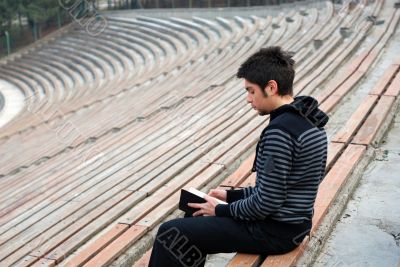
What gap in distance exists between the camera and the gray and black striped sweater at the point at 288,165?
8.41 ft

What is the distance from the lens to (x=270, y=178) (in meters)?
2.59

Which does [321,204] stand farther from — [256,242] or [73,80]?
[73,80]

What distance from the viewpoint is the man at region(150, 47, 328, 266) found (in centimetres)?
259

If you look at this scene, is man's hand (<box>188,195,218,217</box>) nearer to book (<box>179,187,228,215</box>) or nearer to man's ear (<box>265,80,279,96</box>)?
book (<box>179,187,228,215</box>)

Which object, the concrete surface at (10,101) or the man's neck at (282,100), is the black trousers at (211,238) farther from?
the concrete surface at (10,101)

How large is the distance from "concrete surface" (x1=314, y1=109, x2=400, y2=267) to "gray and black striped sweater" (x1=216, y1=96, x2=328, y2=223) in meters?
0.58

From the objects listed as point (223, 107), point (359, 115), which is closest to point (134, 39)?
point (223, 107)

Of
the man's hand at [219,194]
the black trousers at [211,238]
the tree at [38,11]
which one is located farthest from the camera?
the tree at [38,11]

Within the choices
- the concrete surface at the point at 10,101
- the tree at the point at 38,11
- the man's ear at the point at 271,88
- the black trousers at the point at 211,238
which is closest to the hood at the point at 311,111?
the man's ear at the point at 271,88

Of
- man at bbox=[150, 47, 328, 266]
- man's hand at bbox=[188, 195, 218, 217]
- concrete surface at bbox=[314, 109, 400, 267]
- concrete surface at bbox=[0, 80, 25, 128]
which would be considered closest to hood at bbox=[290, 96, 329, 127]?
man at bbox=[150, 47, 328, 266]

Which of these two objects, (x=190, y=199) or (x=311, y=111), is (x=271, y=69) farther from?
(x=190, y=199)

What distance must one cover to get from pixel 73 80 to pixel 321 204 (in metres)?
17.5

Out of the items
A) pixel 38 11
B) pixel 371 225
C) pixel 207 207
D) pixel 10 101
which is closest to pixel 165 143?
pixel 371 225

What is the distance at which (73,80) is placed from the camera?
792 inches
